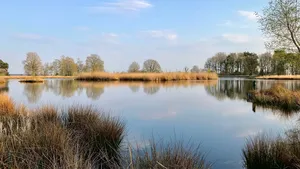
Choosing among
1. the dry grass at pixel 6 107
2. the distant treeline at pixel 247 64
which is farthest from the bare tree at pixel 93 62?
the dry grass at pixel 6 107

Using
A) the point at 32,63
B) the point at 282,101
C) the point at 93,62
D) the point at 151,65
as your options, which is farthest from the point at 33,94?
the point at 151,65

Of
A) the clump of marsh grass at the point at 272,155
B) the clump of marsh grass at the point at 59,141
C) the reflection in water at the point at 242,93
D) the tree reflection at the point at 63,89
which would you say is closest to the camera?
the clump of marsh grass at the point at 59,141

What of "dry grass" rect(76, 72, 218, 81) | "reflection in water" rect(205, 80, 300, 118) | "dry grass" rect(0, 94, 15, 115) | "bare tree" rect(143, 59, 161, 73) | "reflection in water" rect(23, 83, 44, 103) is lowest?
"reflection in water" rect(205, 80, 300, 118)

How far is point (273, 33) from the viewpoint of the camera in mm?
10812

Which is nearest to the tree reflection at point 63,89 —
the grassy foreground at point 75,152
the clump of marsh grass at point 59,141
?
the clump of marsh grass at point 59,141

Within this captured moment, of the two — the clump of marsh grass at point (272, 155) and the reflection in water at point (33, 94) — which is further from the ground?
the reflection in water at point (33, 94)

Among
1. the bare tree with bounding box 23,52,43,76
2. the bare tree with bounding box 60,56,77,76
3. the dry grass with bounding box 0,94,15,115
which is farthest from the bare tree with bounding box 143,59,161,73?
the dry grass with bounding box 0,94,15,115

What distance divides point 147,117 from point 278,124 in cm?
423

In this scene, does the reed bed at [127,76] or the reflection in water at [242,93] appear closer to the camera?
the reflection in water at [242,93]

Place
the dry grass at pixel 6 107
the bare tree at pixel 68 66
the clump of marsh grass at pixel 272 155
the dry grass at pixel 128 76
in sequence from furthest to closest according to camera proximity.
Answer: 1. the bare tree at pixel 68 66
2. the dry grass at pixel 128 76
3. the dry grass at pixel 6 107
4. the clump of marsh grass at pixel 272 155

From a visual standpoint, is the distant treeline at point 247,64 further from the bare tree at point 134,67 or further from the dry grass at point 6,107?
the dry grass at point 6,107

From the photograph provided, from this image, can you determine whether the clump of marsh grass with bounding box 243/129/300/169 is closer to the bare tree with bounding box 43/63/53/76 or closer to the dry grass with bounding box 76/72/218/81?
the dry grass with bounding box 76/72/218/81

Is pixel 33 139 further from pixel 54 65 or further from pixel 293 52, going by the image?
pixel 54 65

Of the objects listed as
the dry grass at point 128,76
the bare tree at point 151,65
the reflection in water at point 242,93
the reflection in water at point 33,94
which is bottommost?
the reflection in water at point 242,93
